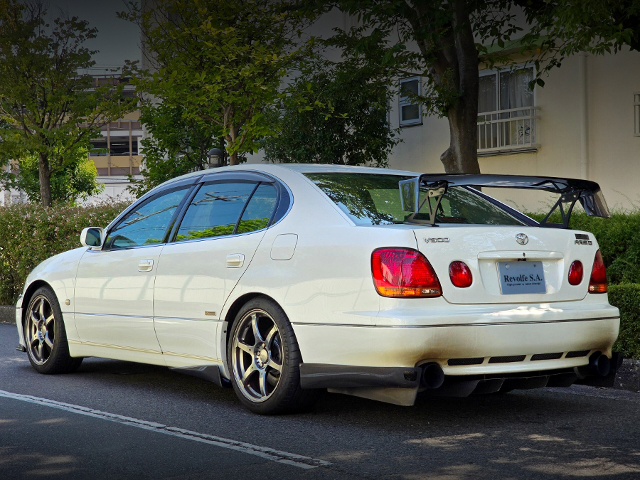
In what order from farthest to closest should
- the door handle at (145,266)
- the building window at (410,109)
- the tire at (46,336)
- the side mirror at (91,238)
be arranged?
the building window at (410,109), the tire at (46,336), the side mirror at (91,238), the door handle at (145,266)

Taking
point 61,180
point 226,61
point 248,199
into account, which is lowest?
point 248,199

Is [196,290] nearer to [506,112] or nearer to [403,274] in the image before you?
[403,274]

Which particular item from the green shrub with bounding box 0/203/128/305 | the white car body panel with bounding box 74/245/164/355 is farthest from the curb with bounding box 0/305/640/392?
the green shrub with bounding box 0/203/128/305

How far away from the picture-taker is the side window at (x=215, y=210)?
5.95m

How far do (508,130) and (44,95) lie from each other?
10.2 metres

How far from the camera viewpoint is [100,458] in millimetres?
4477

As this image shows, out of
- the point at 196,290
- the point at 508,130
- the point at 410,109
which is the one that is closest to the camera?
the point at 196,290

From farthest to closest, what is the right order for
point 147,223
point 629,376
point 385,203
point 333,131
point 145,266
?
1. point 333,131
2. point 147,223
3. point 629,376
4. point 145,266
5. point 385,203

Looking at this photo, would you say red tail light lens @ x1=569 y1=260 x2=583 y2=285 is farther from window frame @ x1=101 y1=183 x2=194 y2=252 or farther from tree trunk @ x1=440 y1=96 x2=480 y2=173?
tree trunk @ x1=440 y1=96 x2=480 y2=173

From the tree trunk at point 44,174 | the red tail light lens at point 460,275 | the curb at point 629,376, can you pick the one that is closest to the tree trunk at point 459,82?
the curb at point 629,376

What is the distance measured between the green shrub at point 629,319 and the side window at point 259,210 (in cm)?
302

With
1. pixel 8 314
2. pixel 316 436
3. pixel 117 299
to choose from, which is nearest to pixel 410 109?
pixel 8 314

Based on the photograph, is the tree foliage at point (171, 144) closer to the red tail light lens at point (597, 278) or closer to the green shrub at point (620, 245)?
the green shrub at point (620, 245)

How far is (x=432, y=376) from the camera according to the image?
4.79 m
